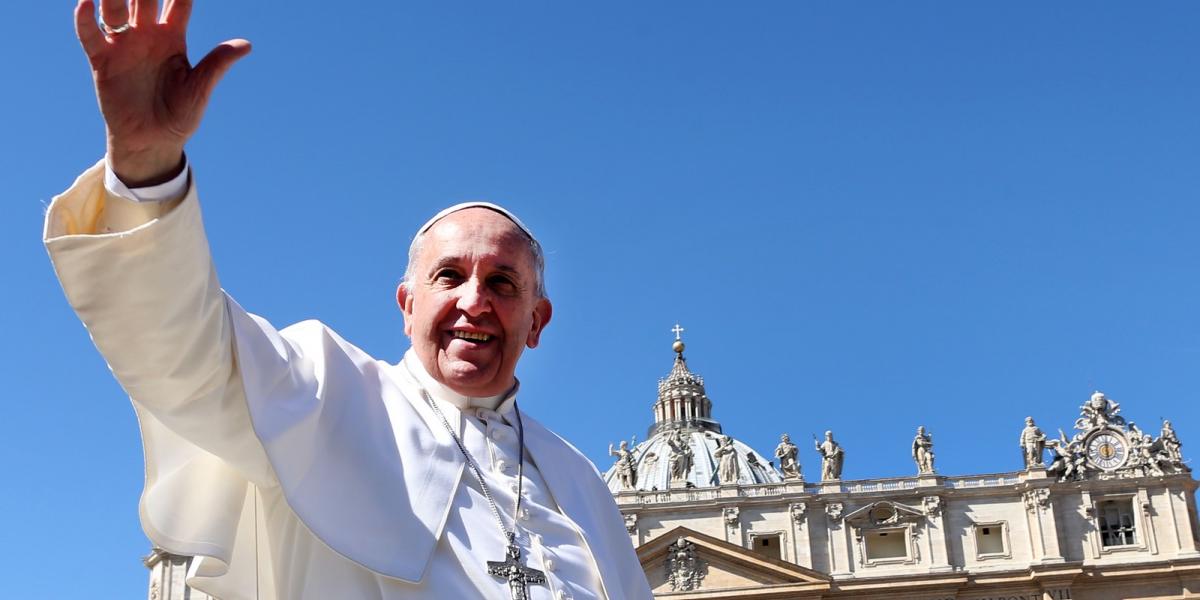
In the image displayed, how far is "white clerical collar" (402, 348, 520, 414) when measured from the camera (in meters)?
3.36

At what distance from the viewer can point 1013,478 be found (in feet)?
141

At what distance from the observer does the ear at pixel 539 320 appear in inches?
139

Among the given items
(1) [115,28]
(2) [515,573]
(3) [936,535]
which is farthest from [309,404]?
(3) [936,535]

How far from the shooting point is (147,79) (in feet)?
7.43

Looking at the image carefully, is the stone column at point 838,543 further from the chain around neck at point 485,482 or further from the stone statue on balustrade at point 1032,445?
the chain around neck at point 485,482

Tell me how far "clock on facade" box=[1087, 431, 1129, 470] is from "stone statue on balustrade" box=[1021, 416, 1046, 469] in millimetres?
1799

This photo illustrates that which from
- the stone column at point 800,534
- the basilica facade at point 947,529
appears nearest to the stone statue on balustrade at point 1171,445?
the basilica facade at point 947,529

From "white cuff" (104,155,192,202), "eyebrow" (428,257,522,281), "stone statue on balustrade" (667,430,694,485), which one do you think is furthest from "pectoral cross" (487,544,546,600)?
"stone statue on balustrade" (667,430,694,485)

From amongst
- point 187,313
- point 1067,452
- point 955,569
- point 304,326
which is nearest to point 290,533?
point 304,326

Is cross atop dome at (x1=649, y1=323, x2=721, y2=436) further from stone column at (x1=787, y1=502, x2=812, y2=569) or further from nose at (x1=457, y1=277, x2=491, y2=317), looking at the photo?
nose at (x1=457, y1=277, x2=491, y2=317)

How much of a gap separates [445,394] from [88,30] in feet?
4.80

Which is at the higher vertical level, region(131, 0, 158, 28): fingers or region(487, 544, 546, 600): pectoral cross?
region(131, 0, 158, 28): fingers

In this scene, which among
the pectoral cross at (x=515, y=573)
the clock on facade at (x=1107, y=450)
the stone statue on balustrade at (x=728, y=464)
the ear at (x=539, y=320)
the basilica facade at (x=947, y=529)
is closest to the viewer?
the pectoral cross at (x=515, y=573)

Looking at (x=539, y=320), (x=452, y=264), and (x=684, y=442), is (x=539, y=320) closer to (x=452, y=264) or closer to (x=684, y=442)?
(x=452, y=264)
